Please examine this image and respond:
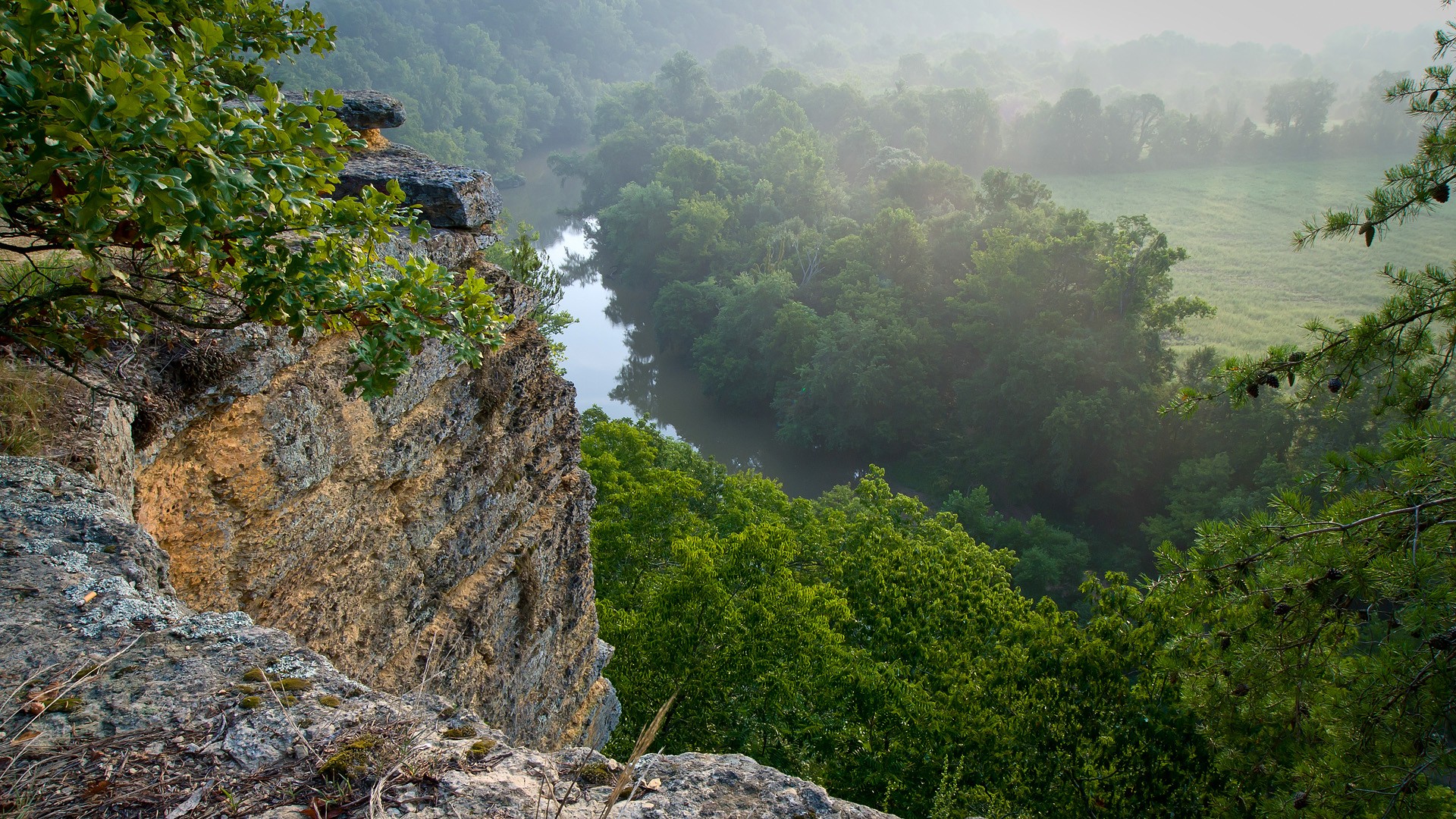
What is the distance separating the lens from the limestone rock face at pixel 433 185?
7078mm

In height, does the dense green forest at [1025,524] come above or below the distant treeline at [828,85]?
below

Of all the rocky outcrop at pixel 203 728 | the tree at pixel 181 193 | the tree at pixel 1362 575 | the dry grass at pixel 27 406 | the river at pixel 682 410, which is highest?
the river at pixel 682 410

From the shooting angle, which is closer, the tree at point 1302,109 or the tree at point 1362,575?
the tree at point 1362,575

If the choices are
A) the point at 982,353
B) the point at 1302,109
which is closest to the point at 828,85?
the point at 1302,109

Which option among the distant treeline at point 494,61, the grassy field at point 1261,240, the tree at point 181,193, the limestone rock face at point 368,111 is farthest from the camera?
the distant treeline at point 494,61

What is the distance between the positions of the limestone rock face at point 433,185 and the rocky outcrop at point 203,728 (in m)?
4.34

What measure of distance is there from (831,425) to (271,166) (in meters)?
33.4

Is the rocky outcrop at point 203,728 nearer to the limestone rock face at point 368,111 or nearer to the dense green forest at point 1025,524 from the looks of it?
the dense green forest at point 1025,524

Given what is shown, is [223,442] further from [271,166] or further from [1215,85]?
[1215,85]

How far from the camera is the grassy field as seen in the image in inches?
1710

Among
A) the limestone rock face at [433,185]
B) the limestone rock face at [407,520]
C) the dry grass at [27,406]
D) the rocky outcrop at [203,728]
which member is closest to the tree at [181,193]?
the dry grass at [27,406]

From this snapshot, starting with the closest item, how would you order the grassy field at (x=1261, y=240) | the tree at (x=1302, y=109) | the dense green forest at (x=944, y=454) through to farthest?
1. the dense green forest at (x=944, y=454)
2. the grassy field at (x=1261, y=240)
3. the tree at (x=1302, y=109)

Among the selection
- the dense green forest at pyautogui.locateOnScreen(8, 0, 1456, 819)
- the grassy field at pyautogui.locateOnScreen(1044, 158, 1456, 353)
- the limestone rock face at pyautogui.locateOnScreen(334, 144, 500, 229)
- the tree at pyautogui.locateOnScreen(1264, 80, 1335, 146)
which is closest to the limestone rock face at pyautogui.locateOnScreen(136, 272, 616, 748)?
the dense green forest at pyautogui.locateOnScreen(8, 0, 1456, 819)

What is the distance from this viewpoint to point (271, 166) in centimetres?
276
